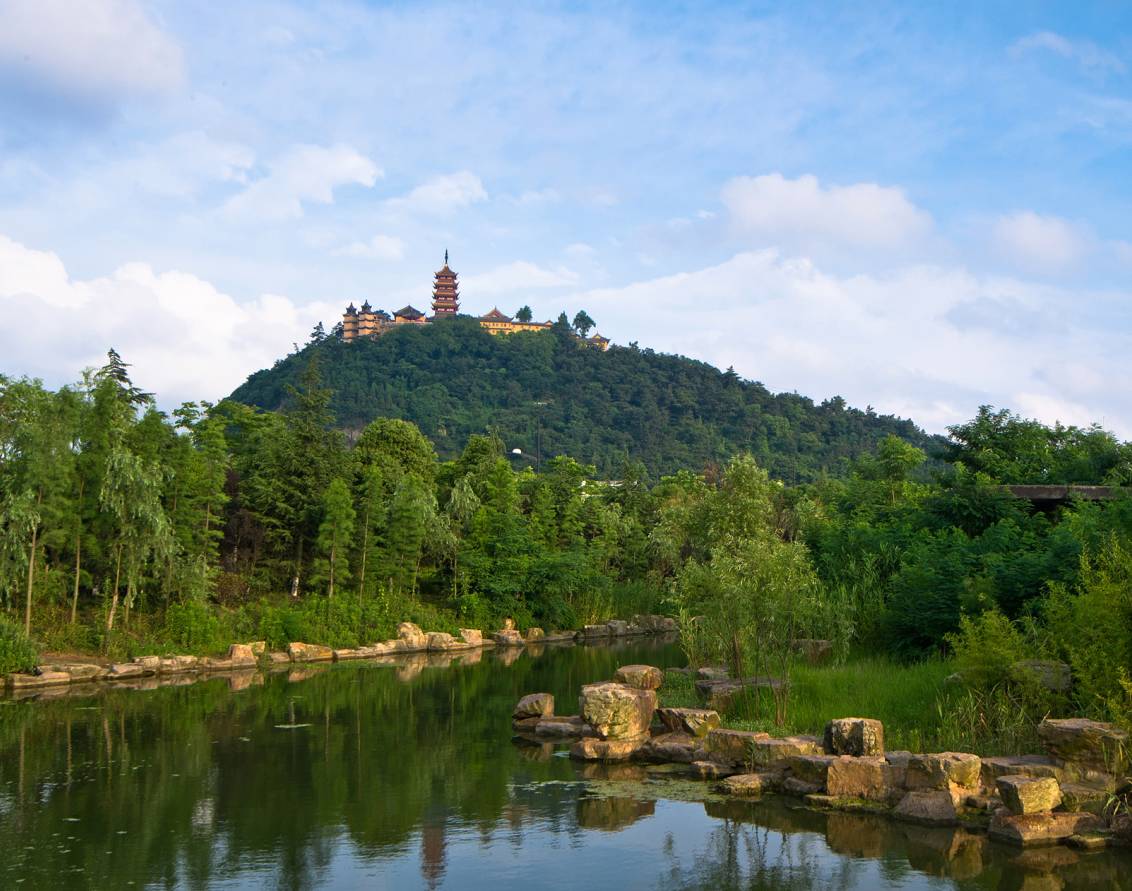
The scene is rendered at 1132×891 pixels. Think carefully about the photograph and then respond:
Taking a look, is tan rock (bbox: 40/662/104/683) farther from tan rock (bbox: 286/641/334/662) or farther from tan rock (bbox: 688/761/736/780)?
tan rock (bbox: 688/761/736/780)

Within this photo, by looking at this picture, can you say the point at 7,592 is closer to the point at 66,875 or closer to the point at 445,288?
the point at 66,875

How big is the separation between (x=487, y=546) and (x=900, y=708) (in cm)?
2458

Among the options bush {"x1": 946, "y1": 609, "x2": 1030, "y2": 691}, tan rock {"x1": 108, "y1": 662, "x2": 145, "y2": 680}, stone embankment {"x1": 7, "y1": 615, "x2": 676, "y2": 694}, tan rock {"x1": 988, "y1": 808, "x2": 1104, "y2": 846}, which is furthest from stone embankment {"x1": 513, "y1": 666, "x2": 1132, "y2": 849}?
tan rock {"x1": 108, "y1": 662, "x2": 145, "y2": 680}

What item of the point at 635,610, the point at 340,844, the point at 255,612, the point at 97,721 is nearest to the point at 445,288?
the point at 635,610

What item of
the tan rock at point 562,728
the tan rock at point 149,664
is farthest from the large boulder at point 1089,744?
the tan rock at point 149,664

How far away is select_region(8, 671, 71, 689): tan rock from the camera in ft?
72.5

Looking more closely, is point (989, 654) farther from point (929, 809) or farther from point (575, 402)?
point (575, 402)

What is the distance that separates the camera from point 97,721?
18.1m

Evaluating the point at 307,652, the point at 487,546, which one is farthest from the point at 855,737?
the point at 487,546

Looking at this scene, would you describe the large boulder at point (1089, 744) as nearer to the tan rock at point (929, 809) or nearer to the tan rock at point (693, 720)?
the tan rock at point (929, 809)

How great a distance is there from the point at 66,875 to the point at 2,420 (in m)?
17.5

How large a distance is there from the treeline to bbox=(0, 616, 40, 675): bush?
2.5 inches

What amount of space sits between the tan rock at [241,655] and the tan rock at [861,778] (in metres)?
19.0

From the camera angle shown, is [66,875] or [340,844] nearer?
[66,875]
